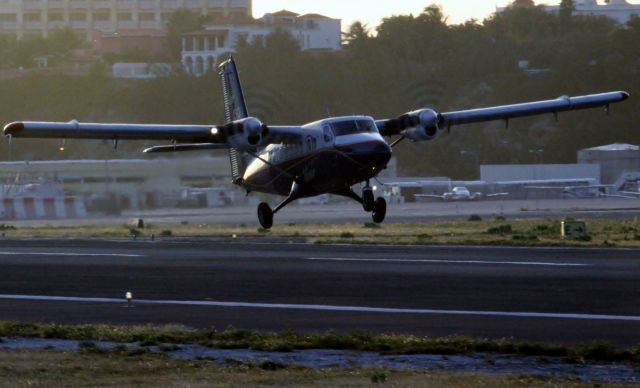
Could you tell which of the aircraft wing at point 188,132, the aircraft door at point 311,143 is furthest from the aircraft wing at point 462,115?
the aircraft wing at point 188,132

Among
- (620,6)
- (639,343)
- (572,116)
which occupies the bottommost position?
(639,343)

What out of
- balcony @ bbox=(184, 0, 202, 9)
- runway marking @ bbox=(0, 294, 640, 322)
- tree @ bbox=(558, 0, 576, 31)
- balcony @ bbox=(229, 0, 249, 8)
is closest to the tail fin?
runway marking @ bbox=(0, 294, 640, 322)

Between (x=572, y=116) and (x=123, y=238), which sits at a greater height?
(x=572, y=116)

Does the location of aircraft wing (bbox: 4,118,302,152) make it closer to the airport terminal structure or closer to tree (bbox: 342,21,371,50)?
the airport terminal structure

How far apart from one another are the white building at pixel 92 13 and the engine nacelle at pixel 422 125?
131610 mm

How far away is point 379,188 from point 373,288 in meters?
63.7

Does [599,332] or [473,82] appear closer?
[599,332]

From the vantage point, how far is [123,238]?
4741cm

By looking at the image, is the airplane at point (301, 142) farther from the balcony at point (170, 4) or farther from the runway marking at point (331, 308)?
the balcony at point (170, 4)

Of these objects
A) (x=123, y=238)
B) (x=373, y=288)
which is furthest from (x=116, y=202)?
(x=373, y=288)

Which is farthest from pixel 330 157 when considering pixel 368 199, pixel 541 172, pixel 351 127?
pixel 541 172

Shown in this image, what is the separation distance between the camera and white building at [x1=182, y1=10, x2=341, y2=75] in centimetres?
12662

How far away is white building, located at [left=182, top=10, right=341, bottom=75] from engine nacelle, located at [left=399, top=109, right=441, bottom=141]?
83.3 meters

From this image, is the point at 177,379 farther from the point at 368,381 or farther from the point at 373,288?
the point at 373,288
